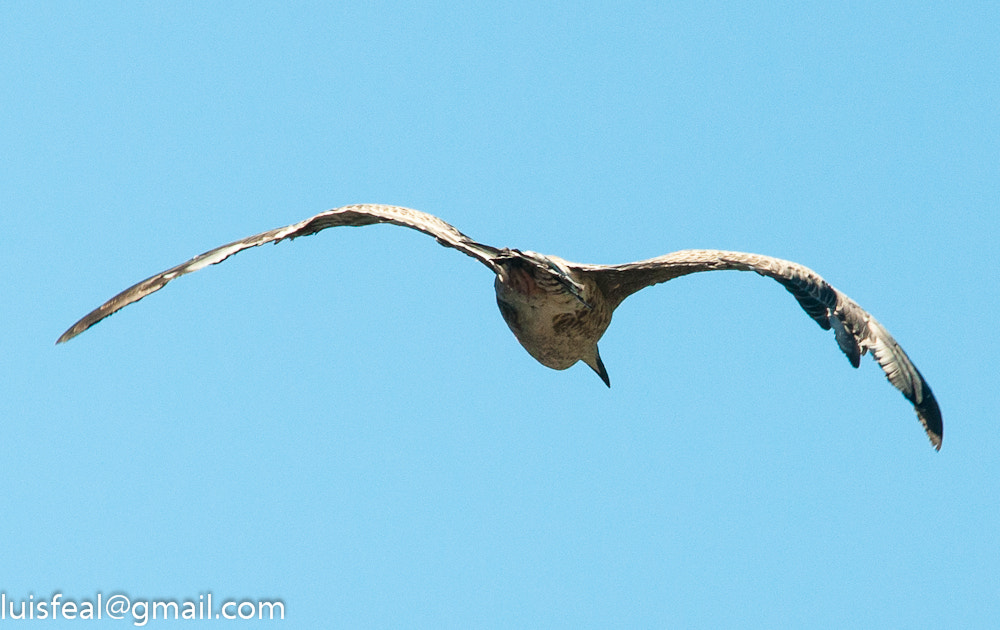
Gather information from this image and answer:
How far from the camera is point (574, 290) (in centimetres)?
1506

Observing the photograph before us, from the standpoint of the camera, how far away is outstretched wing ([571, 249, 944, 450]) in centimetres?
1345

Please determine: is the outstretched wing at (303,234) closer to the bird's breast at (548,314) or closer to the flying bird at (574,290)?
the flying bird at (574,290)

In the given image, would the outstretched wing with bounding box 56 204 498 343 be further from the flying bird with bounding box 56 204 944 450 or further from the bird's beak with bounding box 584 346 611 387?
the bird's beak with bounding box 584 346 611 387

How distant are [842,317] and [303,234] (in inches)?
207

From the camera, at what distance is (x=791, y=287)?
46.3 ft

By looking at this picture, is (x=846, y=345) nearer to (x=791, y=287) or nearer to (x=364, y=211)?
(x=791, y=287)

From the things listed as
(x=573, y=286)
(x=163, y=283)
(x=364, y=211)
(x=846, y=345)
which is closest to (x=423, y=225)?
(x=364, y=211)

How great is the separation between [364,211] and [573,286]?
224 cm

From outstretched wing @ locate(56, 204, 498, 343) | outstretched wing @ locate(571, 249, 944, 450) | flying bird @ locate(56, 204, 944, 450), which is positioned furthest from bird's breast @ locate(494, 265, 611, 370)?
outstretched wing @ locate(571, 249, 944, 450)

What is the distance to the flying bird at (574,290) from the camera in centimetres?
1366

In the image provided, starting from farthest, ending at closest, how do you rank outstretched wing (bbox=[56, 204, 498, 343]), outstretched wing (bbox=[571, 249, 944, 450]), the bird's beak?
the bird's beak, outstretched wing (bbox=[56, 204, 498, 343]), outstretched wing (bbox=[571, 249, 944, 450])

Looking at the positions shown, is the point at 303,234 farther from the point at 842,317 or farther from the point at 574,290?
the point at 842,317

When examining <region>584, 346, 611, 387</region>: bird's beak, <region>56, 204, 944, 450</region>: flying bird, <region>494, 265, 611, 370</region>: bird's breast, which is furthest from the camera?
<region>584, 346, 611, 387</region>: bird's beak

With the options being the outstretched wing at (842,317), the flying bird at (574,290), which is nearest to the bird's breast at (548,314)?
the flying bird at (574,290)
